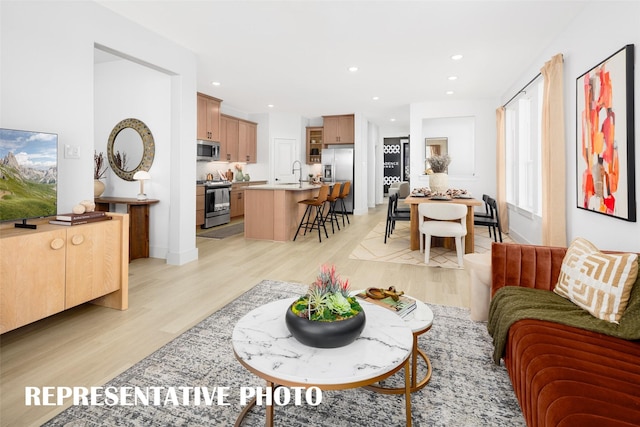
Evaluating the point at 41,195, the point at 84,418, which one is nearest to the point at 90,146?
the point at 41,195

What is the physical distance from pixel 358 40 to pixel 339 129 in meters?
5.04

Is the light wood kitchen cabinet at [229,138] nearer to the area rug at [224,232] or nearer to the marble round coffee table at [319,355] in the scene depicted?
the area rug at [224,232]

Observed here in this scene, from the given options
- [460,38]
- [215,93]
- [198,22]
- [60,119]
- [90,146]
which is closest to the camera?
[60,119]

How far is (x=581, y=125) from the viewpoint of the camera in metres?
3.07

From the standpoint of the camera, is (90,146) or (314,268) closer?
(90,146)

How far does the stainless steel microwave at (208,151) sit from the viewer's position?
21.9ft

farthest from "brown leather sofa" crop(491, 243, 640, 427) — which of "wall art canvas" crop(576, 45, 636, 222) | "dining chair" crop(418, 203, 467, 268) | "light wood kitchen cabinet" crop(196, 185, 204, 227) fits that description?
"light wood kitchen cabinet" crop(196, 185, 204, 227)

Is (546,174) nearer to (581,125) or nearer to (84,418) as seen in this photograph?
(581,125)

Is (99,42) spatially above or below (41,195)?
above

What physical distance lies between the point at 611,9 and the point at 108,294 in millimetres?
4652

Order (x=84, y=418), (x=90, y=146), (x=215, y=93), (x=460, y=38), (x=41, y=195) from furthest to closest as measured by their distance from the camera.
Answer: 1. (x=215, y=93)
2. (x=460, y=38)
3. (x=90, y=146)
4. (x=41, y=195)
5. (x=84, y=418)

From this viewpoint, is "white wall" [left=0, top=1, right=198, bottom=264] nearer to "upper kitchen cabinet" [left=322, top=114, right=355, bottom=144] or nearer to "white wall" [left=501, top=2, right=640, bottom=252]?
"white wall" [left=501, top=2, right=640, bottom=252]

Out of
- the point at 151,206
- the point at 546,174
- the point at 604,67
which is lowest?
the point at 151,206

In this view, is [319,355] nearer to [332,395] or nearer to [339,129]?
[332,395]
